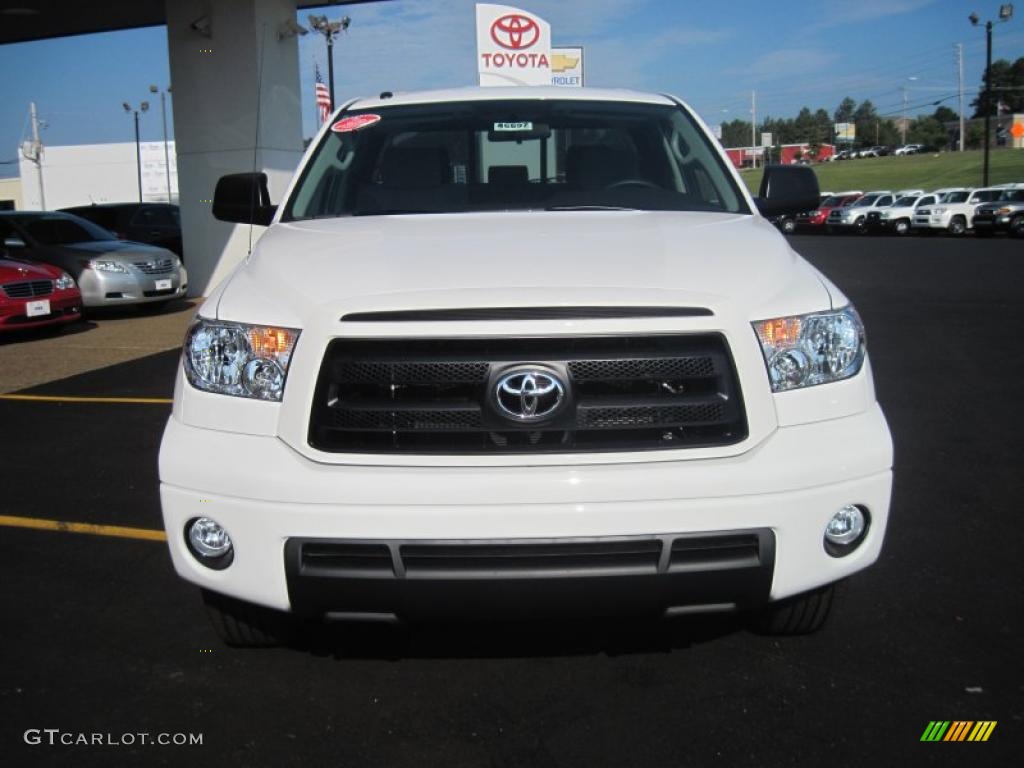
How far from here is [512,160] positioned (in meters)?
4.40

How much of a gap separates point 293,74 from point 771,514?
50.5 feet

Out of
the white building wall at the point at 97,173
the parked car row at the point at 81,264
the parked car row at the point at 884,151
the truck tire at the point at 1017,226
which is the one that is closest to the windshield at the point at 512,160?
the parked car row at the point at 81,264

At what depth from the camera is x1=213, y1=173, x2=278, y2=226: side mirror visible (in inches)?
163

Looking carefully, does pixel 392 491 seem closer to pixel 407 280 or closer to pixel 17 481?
pixel 407 280

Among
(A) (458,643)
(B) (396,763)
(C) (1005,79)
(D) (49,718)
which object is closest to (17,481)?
(D) (49,718)

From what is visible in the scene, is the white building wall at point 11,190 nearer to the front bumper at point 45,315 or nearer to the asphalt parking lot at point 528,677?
the front bumper at point 45,315

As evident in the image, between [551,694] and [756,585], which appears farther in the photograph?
[551,694]

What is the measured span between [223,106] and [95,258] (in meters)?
3.51

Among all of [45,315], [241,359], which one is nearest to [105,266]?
[45,315]

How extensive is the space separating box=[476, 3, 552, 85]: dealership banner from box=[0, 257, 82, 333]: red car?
25.1 ft

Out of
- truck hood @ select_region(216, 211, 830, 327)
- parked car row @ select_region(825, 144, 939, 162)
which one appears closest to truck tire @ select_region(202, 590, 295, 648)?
truck hood @ select_region(216, 211, 830, 327)

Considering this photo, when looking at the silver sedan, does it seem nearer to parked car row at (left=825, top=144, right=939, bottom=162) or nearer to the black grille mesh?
the black grille mesh

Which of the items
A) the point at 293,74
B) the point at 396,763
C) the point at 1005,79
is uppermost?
the point at 1005,79

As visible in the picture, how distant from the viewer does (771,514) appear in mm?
2441
